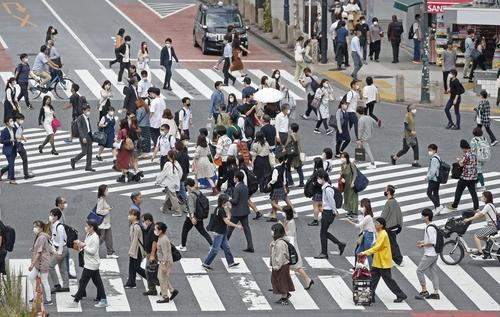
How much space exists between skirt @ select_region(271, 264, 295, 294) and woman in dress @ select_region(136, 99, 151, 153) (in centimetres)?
1147

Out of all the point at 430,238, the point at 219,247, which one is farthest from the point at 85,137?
the point at 430,238

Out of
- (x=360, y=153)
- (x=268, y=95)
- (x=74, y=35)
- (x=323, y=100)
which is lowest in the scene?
(x=74, y=35)

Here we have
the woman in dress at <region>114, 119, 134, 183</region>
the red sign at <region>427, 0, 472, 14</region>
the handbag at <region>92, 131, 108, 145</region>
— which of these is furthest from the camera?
the red sign at <region>427, 0, 472, 14</region>

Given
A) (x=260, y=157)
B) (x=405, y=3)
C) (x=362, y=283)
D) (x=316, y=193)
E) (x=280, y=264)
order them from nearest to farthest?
1. (x=280, y=264)
2. (x=362, y=283)
3. (x=316, y=193)
4. (x=260, y=157)
5. (x=405, y=3)

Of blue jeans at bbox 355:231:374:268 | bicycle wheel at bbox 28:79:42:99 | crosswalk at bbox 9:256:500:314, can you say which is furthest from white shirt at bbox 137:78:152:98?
blue jeans at bbox 355:231:374:268

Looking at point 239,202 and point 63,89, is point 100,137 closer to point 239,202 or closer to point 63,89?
point 239,202

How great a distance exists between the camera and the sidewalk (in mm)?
46031

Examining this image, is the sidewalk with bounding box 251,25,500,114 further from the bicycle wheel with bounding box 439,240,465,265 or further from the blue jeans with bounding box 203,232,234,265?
the blue jeans with bounding box 203,232,234,265

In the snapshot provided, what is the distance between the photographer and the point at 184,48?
55.0 meters

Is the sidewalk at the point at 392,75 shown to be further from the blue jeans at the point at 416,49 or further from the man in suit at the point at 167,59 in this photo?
the man in suit at the point at 167,59

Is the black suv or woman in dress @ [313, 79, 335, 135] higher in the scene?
woman in dress @ [313, 79, 335, 135]

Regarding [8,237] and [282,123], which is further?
[282,123]

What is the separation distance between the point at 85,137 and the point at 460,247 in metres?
10.3

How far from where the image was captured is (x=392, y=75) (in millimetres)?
50719
